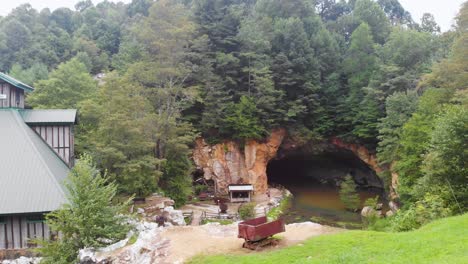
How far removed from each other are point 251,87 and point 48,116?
73.6ft

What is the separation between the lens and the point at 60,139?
2306 cm

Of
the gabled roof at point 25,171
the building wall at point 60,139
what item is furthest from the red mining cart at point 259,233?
the building wall at point 60,139

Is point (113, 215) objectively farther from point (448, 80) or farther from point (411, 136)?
point (448, 80)

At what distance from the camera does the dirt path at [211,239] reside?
11.9m

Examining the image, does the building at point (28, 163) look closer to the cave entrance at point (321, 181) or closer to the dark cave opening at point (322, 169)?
the cave entrance at point (321, 181)

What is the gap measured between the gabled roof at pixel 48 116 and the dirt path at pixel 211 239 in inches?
481

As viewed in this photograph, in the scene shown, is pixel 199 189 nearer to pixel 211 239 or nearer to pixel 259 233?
pixel 211 239

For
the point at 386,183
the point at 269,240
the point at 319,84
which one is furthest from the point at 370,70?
the point at 269,240

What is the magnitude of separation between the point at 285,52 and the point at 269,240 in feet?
110

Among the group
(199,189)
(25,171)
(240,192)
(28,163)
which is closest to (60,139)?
(28,163)

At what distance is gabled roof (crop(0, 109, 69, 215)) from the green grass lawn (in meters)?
9.48

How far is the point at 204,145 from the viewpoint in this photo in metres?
39.2

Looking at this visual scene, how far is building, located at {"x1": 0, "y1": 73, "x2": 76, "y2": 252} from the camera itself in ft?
56.2

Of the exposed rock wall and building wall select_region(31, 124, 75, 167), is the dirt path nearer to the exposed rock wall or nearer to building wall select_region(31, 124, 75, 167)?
building wall select_region(31, 124, 75, 167)
